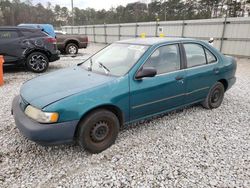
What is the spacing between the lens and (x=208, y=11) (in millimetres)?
21625

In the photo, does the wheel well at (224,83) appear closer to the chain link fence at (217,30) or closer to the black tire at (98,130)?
the black tire at (98,130)

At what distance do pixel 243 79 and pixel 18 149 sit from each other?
23.6ft

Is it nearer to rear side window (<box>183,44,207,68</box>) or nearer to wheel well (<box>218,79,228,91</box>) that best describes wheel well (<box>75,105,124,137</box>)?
rear side window (<box>183,44,207,68</box>)

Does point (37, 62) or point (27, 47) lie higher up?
point (27, 47)

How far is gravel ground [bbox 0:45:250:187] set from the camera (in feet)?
8.14

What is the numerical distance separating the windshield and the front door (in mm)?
226

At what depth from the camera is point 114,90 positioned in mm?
2906

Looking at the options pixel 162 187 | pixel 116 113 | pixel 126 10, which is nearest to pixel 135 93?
pixel 116 113

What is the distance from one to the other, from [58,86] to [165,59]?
1.79 m

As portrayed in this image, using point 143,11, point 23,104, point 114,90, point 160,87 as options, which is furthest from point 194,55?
point 143,11

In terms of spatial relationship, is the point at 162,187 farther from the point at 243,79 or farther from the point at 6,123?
the point at 243,79

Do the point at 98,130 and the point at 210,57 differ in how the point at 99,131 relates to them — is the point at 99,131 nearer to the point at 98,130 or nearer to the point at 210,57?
the point at 98,130

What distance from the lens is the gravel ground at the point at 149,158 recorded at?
2480 millimetres

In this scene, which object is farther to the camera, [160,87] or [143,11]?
[143,11]
